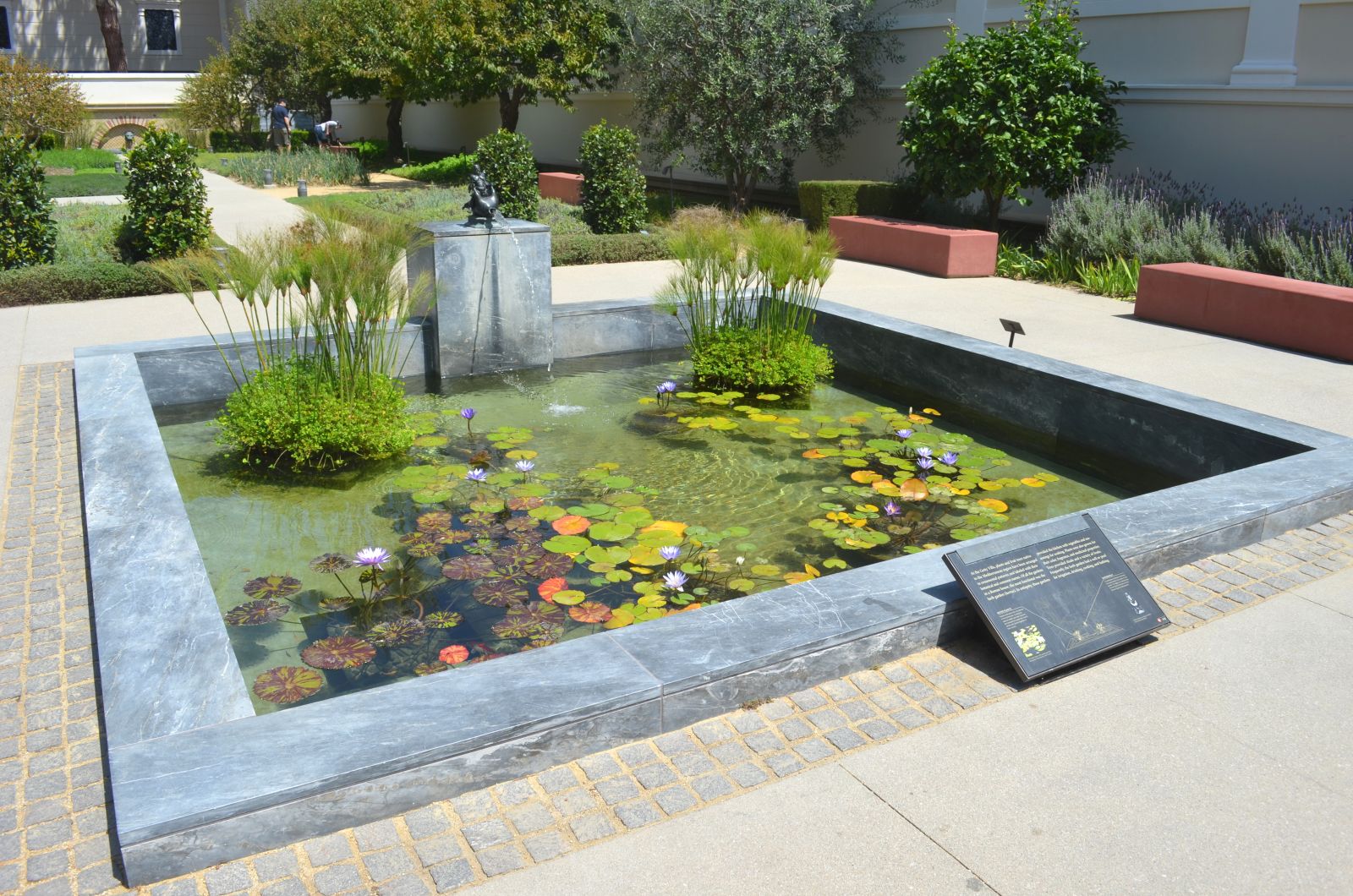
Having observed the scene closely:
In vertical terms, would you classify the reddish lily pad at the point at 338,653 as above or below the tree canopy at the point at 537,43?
below

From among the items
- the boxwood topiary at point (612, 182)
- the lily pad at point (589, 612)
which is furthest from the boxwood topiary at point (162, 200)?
the lily pad at point (589, 612)

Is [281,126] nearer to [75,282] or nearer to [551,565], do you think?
[75,282]

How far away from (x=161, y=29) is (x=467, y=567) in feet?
148

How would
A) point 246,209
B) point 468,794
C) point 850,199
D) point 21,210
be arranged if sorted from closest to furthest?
point 468,794 → point 21,210 → point 850,199 → point 246,209

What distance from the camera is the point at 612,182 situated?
47.3ft

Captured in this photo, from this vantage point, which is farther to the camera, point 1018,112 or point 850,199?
point 850,199

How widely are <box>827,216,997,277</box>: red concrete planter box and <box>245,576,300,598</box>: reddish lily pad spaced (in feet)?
30.5

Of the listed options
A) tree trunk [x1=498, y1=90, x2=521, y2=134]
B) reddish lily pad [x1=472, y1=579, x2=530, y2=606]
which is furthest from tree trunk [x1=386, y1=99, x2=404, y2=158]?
reddish lily pad [x1=472, y1=579, x2=530, y2=606]

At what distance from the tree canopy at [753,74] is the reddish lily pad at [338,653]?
12.7 metres

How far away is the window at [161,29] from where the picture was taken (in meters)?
41.5

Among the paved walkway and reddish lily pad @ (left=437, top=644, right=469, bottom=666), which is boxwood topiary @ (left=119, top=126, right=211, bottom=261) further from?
reddish lily pad @ (left=437, top=644, right=469, bottom=666)

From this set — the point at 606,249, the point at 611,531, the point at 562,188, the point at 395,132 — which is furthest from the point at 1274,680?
the point at 395,132

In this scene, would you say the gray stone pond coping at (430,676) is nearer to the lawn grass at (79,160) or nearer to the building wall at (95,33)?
the lawn grass at (79,160)

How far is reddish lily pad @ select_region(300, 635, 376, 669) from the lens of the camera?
12.5 ft
